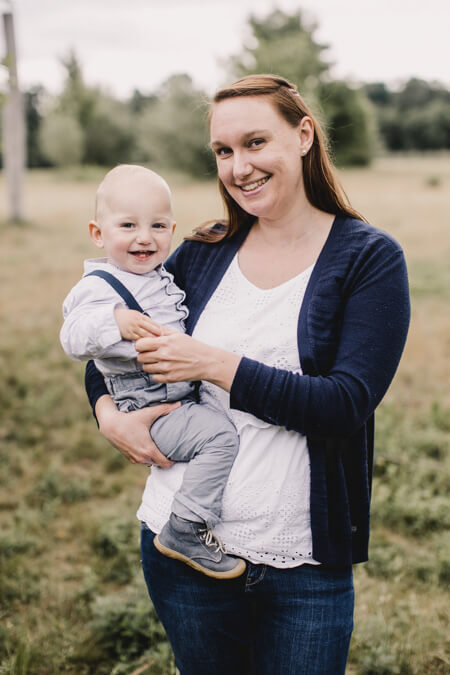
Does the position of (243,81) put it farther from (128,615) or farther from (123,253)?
(128,615)

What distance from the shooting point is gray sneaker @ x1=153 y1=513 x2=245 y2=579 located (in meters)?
1.69

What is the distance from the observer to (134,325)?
1781 mm

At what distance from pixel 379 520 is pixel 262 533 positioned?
246cm

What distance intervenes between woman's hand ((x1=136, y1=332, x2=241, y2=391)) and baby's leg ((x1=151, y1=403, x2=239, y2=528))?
0.20 m

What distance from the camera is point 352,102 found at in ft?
122

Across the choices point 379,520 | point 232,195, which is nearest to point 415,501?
point 379,520

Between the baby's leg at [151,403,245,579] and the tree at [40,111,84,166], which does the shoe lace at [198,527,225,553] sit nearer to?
the baby's leg at [151,403,245,579]

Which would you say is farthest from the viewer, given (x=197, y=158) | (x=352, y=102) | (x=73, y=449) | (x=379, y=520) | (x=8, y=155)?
(x=352, y=102)

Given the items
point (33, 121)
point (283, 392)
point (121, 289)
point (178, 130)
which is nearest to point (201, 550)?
point (283, 392)

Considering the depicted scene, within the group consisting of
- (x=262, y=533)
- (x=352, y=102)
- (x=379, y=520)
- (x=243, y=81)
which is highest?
(x=352, y=102)

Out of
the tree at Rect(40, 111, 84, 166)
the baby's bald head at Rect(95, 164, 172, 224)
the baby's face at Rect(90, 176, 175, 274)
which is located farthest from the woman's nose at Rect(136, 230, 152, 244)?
the tree at Rect(40, 111, 84, 166)

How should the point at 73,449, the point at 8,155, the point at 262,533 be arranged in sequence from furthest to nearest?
the point at 8,155 → the point at 73,449 → the point at 262,533

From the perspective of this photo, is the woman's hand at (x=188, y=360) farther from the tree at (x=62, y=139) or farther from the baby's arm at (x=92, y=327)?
the tree at (x=62, y=139)

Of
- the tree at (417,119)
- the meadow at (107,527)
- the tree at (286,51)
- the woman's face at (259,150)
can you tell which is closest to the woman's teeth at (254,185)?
the woman's face at (259,150)
